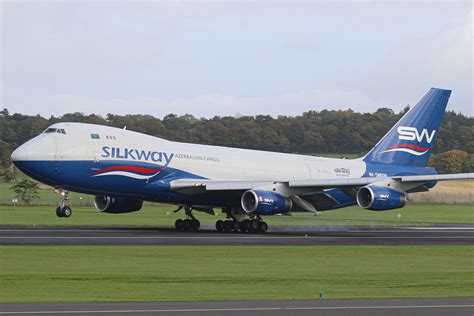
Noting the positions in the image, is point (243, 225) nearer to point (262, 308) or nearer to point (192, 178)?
point (192, 178)

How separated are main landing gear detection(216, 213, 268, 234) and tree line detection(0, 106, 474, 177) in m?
37.6

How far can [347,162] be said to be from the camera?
54312mm

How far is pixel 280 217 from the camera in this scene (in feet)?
193

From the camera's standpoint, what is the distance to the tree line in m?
88.7

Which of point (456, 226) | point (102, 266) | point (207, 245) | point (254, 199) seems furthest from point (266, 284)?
point (456, 226)

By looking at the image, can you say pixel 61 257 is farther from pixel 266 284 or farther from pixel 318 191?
pixel 318 191

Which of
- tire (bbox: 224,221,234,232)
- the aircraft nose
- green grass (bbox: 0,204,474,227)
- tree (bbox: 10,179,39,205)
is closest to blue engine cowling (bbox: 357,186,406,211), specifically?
tire (bbox: 224,221,234,232)

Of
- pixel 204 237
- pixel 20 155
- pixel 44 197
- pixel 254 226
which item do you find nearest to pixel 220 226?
pixel 254 226

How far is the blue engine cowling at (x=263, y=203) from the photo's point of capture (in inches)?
1759

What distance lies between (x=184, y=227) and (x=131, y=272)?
22.0 meters

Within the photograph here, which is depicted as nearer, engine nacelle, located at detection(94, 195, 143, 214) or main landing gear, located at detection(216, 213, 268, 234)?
main landing gear, located at detection(216, 213, 268, 234)

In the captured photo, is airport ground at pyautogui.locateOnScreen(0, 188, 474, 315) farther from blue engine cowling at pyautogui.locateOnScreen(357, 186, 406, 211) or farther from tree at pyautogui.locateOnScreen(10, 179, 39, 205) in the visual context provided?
tree at pyautogui.locateOnScreen(10, 179, 39, 205)

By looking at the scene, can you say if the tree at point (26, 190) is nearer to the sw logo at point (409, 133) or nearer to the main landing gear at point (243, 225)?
the main landing gear at point (243, 225)

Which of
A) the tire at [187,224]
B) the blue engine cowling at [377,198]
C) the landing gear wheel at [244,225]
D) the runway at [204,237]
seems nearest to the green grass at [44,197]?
the tire at [187,224]
